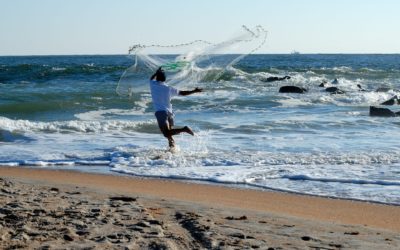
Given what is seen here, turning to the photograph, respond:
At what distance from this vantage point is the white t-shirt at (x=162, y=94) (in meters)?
11.4

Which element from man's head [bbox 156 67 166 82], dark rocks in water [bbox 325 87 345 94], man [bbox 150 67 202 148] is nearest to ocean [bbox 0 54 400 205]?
man [bbox 150 67 202 148]

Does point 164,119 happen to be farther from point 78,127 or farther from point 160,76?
point 78,127

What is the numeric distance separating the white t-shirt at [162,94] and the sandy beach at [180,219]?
3.16 m

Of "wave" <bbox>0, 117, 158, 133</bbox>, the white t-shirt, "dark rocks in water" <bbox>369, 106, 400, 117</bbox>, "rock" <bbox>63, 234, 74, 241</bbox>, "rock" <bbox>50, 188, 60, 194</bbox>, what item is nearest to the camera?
"rock" <bbox>63, 234, 74, 241</bbox>

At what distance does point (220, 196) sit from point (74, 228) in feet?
9.83

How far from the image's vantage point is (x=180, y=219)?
5836 mm

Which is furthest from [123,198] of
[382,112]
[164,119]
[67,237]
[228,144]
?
[382,112]

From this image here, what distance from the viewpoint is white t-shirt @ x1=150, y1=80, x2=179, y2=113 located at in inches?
451

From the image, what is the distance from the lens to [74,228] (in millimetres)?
5246

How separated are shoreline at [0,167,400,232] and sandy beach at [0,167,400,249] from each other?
0.01 m

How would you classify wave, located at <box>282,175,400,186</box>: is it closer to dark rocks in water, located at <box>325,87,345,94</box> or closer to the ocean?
the ocean

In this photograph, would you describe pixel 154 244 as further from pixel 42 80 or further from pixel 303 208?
pixel 42 80

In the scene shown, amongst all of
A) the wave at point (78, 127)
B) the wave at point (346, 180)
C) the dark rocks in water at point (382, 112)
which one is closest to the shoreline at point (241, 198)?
the wave at point (346, 180)

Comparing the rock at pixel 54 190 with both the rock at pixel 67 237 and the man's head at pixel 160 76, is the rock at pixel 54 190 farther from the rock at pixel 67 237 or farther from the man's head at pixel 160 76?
the man's head at pixel 160 76
